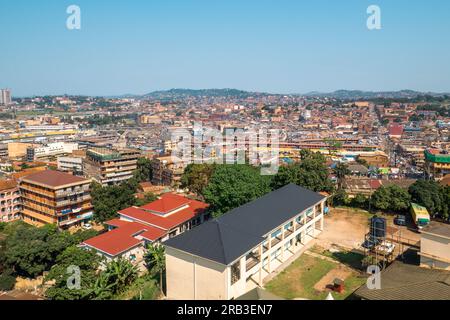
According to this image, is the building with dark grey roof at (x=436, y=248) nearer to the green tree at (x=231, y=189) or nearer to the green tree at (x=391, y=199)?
the green tree at (x=391, y=199)

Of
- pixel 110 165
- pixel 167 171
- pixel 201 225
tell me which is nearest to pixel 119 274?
pixel 201 225

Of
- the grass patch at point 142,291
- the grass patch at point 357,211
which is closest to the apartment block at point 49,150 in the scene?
the grass patch at point 142,291

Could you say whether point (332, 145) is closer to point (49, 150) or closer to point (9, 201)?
point (49, 150)

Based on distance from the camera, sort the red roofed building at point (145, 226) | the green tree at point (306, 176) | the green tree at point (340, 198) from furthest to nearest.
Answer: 1. the green tree at point (340, 198)
2. the green tree at point (306, 176)
3. the red roofed building at point (145, 226)

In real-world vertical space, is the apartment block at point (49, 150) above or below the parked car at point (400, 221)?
above

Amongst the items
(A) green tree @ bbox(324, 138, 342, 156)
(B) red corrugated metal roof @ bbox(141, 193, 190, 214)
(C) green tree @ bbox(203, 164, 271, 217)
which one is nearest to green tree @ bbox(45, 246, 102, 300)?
(B) red corrugated metal roof @ bbox(141, 193, 190, 214)
